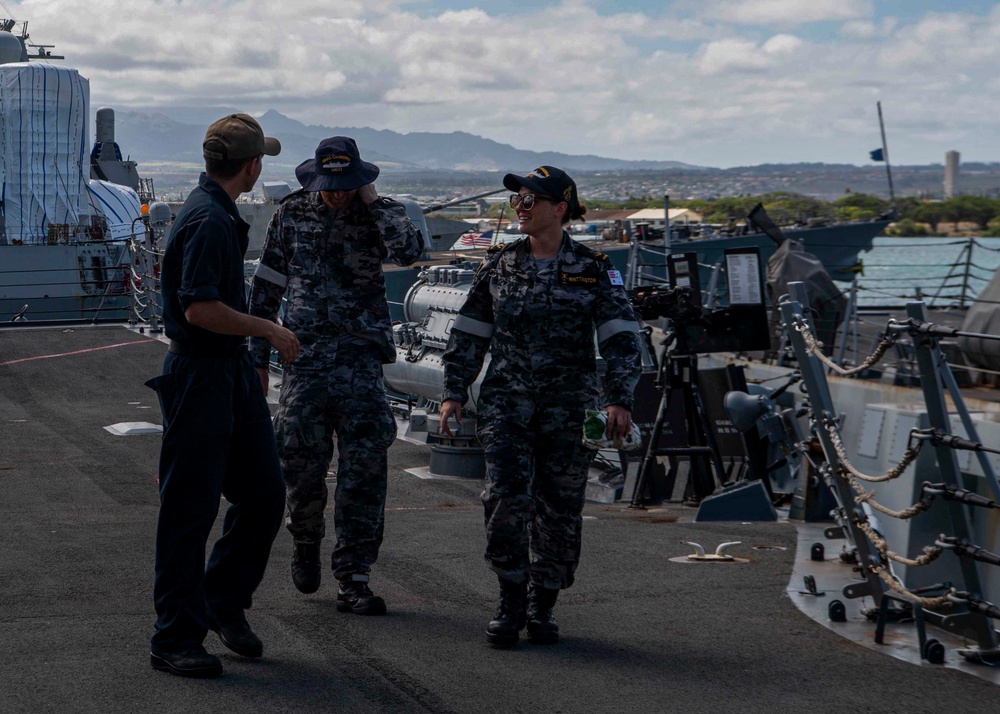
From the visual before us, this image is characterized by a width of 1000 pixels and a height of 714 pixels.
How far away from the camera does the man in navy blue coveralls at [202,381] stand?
12.5 feet

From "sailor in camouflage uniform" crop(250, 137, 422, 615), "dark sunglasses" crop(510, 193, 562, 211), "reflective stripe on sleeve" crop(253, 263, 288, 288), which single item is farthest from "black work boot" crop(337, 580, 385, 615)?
"dark sunglasses" crop(510, 193, 562, 211)

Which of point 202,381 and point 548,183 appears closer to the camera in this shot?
point 202,381

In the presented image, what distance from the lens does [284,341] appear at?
3916 millimetres

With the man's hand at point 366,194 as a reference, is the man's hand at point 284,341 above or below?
below

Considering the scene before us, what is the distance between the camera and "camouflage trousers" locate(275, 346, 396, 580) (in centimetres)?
482

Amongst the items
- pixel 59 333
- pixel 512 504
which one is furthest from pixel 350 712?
pixel 59 333

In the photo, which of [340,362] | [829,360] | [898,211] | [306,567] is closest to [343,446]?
[340,362]

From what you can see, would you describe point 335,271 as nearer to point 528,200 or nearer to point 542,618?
point 528,200

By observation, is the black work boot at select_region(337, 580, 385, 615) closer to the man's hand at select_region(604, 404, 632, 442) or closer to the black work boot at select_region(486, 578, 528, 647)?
the black work boot at select_region(486, 578, 528, 647)

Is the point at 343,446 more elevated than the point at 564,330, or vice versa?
the point at 564,330

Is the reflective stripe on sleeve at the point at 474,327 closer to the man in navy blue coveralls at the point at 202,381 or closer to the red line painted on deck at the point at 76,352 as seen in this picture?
the man in navy blue coveralls at the point at 202,381

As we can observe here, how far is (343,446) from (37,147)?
135 ft

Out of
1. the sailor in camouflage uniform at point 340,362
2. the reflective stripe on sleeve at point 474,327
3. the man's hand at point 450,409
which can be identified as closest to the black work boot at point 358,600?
the sailor in camouflage uniform at point 340,362

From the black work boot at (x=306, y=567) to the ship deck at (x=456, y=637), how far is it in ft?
0.36
